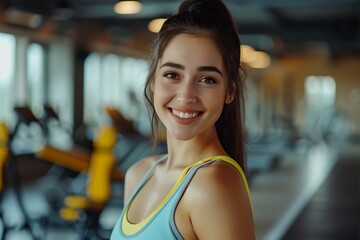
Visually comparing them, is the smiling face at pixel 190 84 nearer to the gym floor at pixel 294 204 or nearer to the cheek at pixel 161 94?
the cheek at pixel 161 94

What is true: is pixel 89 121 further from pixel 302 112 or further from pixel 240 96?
pixel 302 112

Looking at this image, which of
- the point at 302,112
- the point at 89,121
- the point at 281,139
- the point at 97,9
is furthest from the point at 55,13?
the point at 302,112

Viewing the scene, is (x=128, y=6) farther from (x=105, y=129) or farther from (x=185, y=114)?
(x=185, y=114)

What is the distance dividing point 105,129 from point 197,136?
389 cm

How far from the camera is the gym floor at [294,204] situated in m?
4.95

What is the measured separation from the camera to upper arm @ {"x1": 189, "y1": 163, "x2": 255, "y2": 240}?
815 mm

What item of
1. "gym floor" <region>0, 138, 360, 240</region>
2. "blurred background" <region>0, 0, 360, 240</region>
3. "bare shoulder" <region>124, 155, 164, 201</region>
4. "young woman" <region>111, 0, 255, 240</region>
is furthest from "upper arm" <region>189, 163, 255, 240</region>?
"gym floor" <region>0, 138, 360, 240</region>

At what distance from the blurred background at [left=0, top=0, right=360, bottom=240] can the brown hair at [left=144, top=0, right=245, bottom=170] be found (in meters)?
0.35

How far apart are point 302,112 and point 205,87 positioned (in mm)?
19097

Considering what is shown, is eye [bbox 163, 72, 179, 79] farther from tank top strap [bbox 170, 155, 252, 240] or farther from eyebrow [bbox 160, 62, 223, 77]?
tank top strap [bbox 170, 155, 252, 240]

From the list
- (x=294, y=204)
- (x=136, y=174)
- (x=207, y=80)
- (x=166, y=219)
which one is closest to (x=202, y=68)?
(x=207, y=80)

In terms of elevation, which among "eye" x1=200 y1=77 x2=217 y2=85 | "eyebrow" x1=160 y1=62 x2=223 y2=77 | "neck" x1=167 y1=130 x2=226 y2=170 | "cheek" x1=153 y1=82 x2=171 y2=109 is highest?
"eyebrow" x1=160 y1=62 x2=223 y2=77

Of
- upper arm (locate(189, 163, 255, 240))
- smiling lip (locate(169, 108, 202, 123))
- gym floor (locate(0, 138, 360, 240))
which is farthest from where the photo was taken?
gym floor (locate(0, 138, 360, 240))

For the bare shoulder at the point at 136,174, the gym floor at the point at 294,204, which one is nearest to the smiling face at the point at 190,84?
the bare shoulder at the point at 136,174
